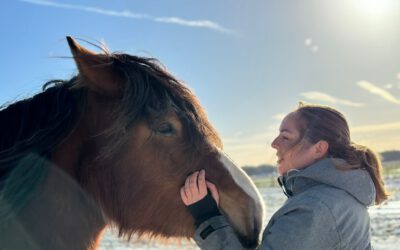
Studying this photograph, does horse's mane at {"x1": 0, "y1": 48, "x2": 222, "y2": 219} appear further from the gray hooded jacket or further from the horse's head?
the gray hooded jacket

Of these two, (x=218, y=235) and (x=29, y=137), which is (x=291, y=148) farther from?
(x=29, y=137)

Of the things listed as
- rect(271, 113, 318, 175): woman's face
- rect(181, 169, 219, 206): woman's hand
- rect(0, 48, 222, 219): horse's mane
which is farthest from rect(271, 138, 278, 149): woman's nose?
rect(181, 169, 219, 206): woman's hand

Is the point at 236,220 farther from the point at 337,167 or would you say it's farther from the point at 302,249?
the point at 337,167

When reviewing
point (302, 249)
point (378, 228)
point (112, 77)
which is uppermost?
point (112, 77)

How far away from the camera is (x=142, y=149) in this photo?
94.3 inches

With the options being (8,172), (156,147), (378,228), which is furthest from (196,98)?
(378,228)

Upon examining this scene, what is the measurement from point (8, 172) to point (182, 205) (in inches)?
39.2

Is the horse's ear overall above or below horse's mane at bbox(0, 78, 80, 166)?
above

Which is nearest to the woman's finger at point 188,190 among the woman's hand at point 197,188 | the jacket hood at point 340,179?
the woman's hand at point 197,188

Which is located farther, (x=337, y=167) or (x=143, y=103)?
(x=337, y=167)

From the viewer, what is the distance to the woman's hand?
245 cm

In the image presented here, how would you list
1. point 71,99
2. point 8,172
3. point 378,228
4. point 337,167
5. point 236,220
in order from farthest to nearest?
point 378,228
point 337,167
point 236,220
point 71,99
point 8,172

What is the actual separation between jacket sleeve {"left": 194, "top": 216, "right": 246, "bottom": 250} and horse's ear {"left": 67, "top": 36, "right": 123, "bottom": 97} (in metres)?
0.92

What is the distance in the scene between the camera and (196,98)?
105 inches
